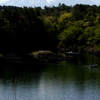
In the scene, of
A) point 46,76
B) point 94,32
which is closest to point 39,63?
point 46,76

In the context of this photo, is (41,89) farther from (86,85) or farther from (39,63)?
(39,63)

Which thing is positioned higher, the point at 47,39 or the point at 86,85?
the point at 47,39

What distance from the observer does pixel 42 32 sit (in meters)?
126

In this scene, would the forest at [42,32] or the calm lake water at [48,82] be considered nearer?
the calm lake water at [48,82]

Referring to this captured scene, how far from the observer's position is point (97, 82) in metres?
56.6

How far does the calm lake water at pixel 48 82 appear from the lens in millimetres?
46162

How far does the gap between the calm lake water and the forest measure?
1160 inches

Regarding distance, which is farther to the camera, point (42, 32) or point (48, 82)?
point (42, 32)

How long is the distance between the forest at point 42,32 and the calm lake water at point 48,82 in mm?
29470

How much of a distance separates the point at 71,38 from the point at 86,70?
7020cm

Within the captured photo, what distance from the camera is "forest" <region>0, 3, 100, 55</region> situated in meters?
107

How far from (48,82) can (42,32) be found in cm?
7113

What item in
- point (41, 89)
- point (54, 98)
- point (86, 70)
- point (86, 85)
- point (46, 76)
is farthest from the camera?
point (86, 70)

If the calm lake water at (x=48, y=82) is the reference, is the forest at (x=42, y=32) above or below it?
above
